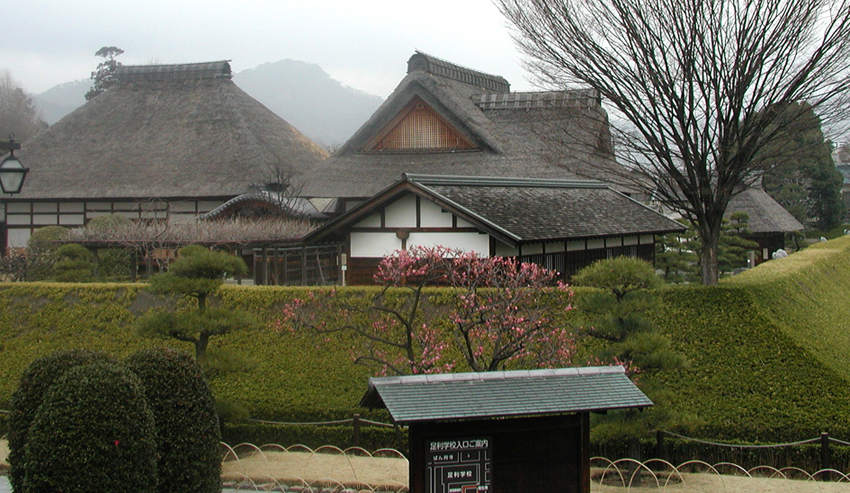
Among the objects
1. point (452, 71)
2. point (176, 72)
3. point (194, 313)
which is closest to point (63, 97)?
point (176, 72)

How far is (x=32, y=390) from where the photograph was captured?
22.6ft

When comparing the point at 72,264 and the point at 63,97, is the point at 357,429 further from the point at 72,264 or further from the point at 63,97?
the point at 63,97

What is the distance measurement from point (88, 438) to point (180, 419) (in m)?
1.03

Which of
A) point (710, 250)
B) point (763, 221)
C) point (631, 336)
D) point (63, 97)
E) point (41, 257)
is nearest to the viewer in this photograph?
point (631, 336)

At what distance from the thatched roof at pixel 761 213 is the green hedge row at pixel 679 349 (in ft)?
47.3

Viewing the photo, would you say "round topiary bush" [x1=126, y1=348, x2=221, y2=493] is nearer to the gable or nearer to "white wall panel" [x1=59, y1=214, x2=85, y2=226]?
the gable

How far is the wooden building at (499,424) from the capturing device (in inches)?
210

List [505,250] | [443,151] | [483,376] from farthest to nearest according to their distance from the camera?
[443,151]
[505,250]
[483,376]

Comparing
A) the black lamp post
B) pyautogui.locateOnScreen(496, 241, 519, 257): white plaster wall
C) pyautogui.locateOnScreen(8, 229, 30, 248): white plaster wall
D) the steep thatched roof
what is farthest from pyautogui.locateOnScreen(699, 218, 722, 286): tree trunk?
pyautogui.locateOnScreen(8, 229, 30, 248): white plaster wall

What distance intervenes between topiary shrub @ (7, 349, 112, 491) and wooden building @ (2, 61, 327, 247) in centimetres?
1736

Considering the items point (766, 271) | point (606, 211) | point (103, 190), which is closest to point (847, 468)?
point (766, 271)

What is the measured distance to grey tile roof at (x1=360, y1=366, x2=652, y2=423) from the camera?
5.25m

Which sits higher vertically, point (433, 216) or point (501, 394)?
point (433, 216)

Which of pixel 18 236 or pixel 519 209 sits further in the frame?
pixel 18 236
